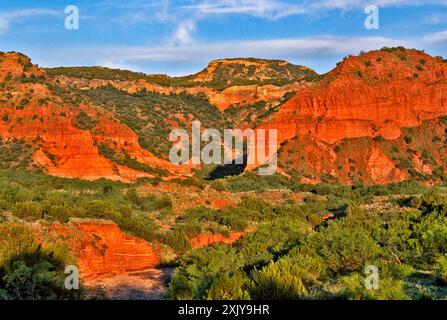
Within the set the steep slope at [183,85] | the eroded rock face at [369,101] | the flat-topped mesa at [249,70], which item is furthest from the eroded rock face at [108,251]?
the flat-topped mesa at [249,70]

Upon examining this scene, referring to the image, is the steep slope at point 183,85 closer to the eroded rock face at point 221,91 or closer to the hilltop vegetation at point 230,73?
the eroded rock face at point 221,91

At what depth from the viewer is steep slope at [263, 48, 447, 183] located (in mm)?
56906

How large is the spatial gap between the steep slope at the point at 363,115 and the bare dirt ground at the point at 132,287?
3885cm

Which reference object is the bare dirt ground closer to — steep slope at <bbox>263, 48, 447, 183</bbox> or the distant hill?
the distant hill

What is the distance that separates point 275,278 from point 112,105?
81365mm

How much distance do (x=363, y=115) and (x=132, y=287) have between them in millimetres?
48094

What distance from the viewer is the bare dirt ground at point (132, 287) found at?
1486 centimetres

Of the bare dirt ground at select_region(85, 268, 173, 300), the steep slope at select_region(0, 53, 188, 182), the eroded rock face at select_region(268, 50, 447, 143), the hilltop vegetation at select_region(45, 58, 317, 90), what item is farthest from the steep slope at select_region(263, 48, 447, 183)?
the hilltop vegetation at select_region(45, 58, 317, 90)

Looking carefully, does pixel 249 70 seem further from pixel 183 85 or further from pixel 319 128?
pixel 319 128

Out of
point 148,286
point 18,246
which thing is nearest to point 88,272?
point 148,286

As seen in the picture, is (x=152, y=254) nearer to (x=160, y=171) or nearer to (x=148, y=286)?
(x=148, y=286)

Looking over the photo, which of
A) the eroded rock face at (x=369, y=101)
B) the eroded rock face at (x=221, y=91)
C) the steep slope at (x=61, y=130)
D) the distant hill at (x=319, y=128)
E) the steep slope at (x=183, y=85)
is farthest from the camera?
the steep slope at (x=183, y=85)

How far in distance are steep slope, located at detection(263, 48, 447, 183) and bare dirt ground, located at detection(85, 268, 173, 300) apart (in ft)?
127

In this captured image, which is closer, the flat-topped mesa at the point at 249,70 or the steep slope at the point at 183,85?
the steep slope at the point at 183,85
